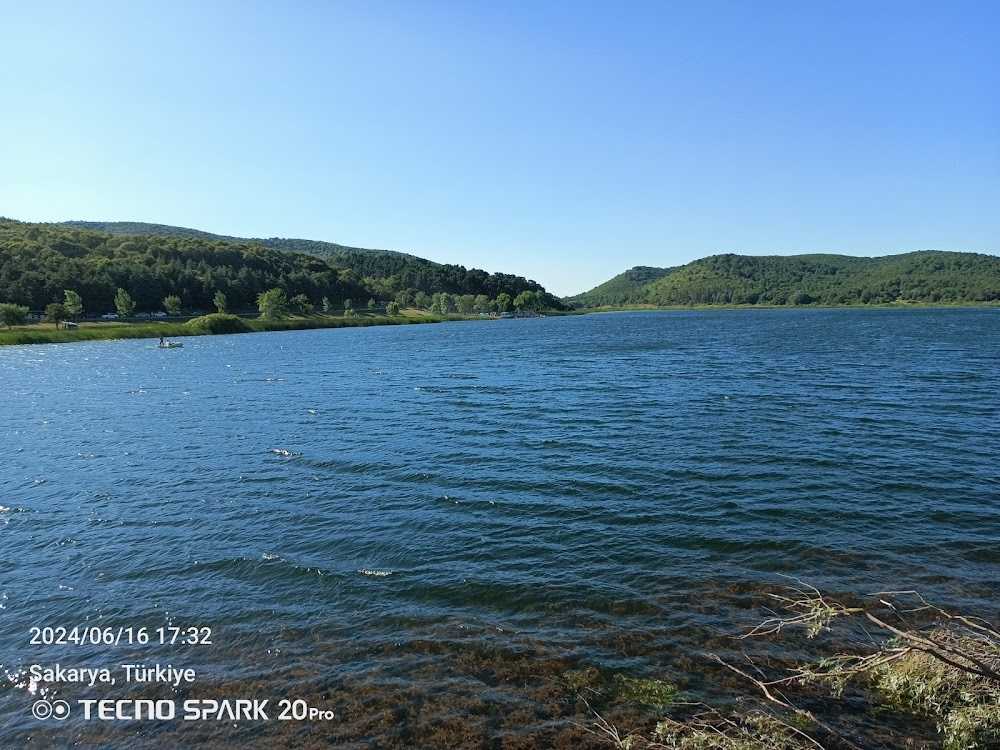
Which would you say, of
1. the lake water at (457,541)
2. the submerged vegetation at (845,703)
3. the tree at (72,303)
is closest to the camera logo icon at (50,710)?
the lake water at (457,541)

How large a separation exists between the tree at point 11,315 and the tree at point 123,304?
31.3 metres

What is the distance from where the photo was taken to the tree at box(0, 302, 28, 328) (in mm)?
143000

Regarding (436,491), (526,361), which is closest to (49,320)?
(526,361)

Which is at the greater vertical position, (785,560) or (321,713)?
(785,560)

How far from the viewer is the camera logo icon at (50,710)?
11.3 metres

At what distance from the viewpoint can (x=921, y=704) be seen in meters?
10.4

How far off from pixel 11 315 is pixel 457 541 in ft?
574

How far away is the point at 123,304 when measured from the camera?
597 feet

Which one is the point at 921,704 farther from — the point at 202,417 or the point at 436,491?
the point at 202,417

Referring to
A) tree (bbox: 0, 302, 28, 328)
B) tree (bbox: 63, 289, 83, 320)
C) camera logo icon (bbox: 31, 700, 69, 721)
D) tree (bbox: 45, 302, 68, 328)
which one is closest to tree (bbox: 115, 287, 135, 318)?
tree (bbox: 63, 289, 83, 320)

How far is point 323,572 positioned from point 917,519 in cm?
1992

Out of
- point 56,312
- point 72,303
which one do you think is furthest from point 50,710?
point 72,303

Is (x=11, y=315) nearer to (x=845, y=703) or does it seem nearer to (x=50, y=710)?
(x=50, y=710)

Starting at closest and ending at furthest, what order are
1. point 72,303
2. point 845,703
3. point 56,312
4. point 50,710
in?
1. point 845,703
2. point 50,710
3. point 56,312
4. point 72,303
